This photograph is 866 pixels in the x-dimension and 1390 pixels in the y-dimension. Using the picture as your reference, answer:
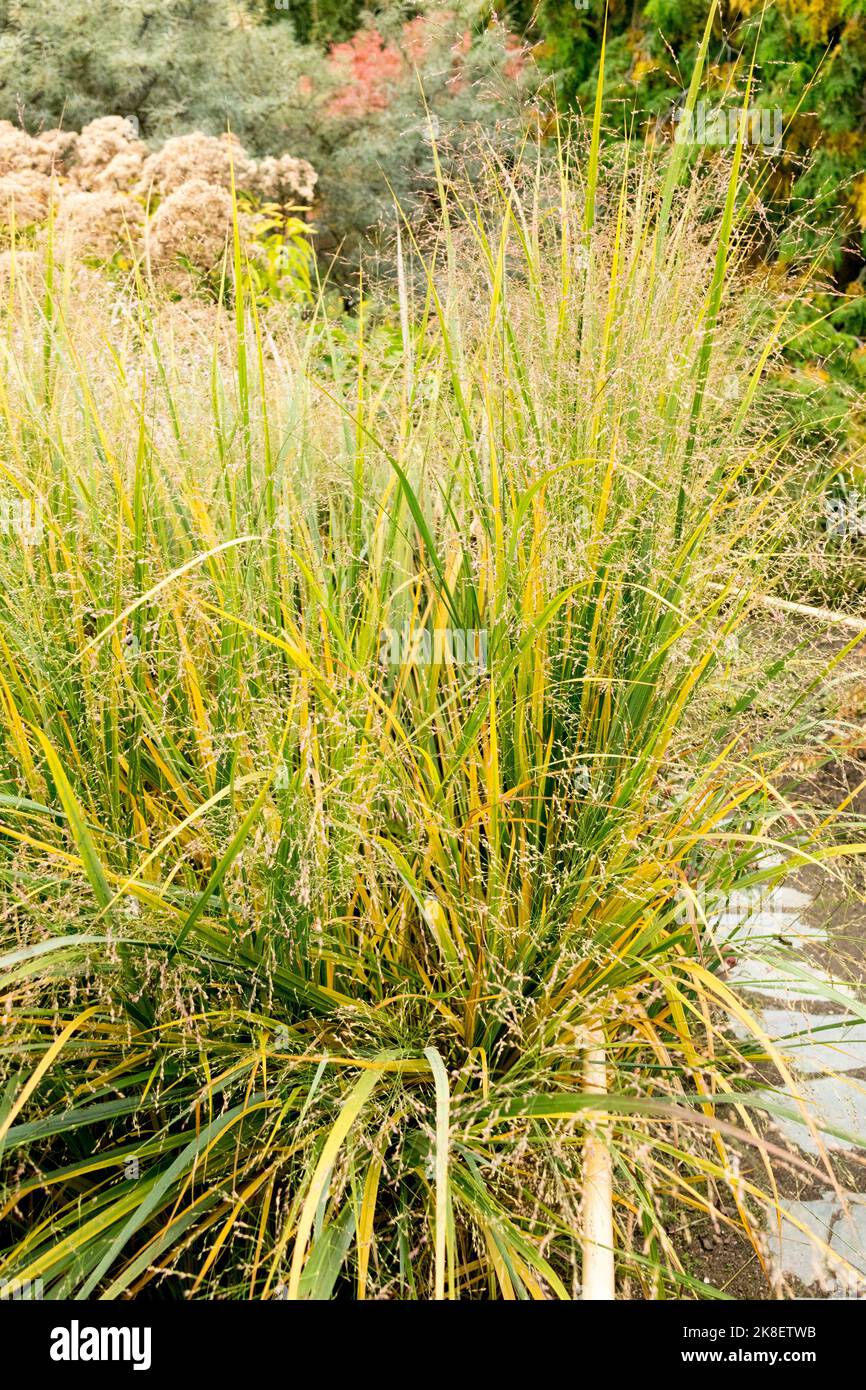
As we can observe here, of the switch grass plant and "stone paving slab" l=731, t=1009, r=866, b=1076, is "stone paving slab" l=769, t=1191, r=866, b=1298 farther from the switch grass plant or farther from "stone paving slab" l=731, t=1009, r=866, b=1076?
"stone paving slab" l=731, t=1009, r=866, b=1076

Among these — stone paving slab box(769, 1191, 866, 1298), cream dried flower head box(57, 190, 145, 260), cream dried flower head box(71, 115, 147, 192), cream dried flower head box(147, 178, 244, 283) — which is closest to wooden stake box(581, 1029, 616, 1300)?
stone paving slab box(769, 1191, 866, 1298)

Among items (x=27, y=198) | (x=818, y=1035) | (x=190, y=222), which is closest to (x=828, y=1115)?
(x=818, y=1035)

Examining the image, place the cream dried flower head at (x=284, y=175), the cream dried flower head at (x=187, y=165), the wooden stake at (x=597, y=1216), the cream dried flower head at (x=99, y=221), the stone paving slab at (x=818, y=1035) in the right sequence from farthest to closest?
the cream dried flower head at (x=284, y=175)
the cream dried flower head at (x=187, y=165)
the cream dried flower head at (x=99, y=221)
the stone paving slab at (x=818, y=1035)
the wooden stake at (x=597, y=1216)

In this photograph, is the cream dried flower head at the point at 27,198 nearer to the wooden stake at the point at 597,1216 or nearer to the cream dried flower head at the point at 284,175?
A: the cream dried flower head at the point at 284,175

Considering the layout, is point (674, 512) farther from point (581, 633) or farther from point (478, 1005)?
point (478, 1005)

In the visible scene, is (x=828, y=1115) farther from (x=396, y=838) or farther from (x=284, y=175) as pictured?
(x=284, y=175)

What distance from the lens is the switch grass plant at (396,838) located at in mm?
1197

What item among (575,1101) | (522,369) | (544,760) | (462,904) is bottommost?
(575,1101)

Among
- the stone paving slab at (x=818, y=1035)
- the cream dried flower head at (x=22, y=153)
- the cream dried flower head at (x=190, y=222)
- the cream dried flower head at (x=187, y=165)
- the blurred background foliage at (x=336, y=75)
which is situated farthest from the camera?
the blurred background foliage at (x=336, y=75)

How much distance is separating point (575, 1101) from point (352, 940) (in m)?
0.50

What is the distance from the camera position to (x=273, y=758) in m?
1.32

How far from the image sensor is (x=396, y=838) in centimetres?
160

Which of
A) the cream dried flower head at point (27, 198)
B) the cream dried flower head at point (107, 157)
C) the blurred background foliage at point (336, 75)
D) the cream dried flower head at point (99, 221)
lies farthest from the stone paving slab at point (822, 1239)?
the cream dried flower head at point (107, 157)
